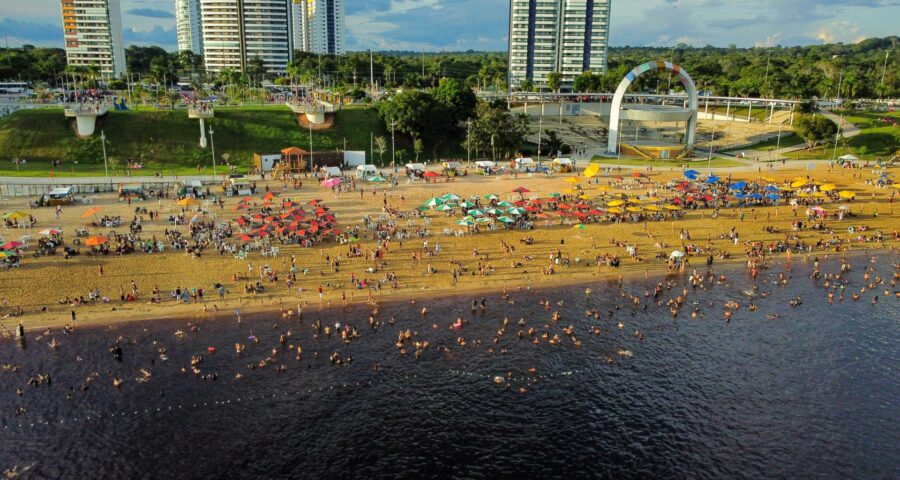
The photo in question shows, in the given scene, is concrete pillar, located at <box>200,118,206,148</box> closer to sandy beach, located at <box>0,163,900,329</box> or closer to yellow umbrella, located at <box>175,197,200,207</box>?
sandy beach, located at <box>0,163,900,329</box>

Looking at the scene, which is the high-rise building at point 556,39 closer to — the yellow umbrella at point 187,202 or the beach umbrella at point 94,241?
the yellow umbrella at point 187,202

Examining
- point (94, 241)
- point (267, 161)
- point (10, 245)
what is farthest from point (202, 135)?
point (10, 245)

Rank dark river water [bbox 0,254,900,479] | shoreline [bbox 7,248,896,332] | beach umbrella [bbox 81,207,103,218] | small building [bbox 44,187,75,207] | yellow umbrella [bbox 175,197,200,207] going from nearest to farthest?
dark river water [bbox 0,254,900,479] < shoreline [bbox 7,248,896,332] < beach umbrella [bbox 81,207,103,218] < yellow umbrella [bbox 175,197,200,207] < small building [bbox 44,187,75,207]

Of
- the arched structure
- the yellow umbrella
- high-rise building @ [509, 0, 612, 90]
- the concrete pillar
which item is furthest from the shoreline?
high-rise building @ [509, 0, 612, 90]

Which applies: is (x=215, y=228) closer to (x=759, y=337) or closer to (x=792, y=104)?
(x=759, y=337)

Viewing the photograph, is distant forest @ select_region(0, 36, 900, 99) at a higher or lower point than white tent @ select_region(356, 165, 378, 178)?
higher

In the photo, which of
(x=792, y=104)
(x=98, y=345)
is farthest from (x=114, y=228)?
(x=792, y=104)
